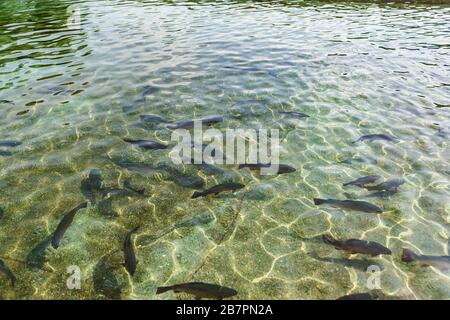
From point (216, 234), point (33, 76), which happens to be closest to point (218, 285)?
point (216, 234)

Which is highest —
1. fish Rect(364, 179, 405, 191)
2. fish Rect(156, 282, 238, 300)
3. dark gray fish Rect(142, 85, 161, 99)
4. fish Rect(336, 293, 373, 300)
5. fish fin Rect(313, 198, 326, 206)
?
dark gray fish Rect(142, 85, 161, 99)

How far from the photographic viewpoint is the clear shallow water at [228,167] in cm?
612

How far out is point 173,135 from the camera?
1040cm

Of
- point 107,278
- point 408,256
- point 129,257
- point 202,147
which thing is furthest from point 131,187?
point 408,256

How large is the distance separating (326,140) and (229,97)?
4.59 meters

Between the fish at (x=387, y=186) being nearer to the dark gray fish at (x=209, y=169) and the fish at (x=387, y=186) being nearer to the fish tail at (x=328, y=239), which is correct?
the fish tail at (x=328, y=239)

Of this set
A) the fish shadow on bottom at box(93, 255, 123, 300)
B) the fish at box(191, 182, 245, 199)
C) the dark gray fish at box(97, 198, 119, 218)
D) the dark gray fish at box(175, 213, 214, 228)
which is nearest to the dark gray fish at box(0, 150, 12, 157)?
the dark gray fish at box(97, 198, 119, 218)

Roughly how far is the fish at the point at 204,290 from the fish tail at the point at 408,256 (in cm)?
340

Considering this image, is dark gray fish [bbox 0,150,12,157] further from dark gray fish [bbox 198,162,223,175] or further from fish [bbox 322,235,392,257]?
fish [bbox 322,235,392,257]

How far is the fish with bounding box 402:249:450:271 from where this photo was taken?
242 inches

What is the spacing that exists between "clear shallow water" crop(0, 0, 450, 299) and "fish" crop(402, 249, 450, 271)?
0.48 ft

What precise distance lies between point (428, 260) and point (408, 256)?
0.34 meters

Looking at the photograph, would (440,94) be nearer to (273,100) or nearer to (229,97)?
(273,100)

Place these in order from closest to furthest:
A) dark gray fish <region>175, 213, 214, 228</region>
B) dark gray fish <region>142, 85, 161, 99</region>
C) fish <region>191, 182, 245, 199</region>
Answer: dark gray fish <region>175, 213, 214, 228</region> < fish <region>191, 182, 245, 199</region> < dark gray fish <region>142, 85, 161, 99</region>
